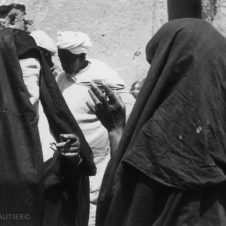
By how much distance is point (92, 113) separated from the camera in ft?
23.1

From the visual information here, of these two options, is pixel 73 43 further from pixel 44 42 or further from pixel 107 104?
pixel 107 104

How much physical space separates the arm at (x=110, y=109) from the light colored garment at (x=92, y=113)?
249cm

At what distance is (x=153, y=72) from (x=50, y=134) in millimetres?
1347

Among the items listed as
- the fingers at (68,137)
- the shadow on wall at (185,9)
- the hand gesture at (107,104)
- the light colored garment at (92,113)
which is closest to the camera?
the hand gesture at (107,104)

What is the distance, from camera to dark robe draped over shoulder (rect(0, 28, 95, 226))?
4832mm

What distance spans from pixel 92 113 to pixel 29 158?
7.22 feet

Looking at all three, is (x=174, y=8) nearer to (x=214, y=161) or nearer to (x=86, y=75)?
(x=86, y=75)

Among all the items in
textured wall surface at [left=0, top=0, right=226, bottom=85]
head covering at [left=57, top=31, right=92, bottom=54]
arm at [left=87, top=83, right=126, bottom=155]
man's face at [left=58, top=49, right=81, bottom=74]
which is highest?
arm at [left=87, top=83, right=126, bottom=155]

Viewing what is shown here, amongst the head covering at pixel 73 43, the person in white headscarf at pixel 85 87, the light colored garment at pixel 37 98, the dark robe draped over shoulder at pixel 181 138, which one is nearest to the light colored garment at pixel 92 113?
the person in white headscarf at pixel 85 87

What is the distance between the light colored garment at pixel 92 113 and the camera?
22.6 feet

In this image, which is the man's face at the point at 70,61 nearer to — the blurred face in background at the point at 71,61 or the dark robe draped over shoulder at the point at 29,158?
the blurred face in background at the point at 71,61

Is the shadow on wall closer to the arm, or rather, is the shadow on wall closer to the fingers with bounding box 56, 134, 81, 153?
the fingers with bounding box 56, 134, 81, 153

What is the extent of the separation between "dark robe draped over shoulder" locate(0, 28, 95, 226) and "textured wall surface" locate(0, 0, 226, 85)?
523cm

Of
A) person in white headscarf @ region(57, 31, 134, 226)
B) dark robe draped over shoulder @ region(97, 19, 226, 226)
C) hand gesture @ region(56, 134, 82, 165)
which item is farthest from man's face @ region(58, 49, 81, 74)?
dark robe draped over shoulder @ region(97, 19, 226, 226)
